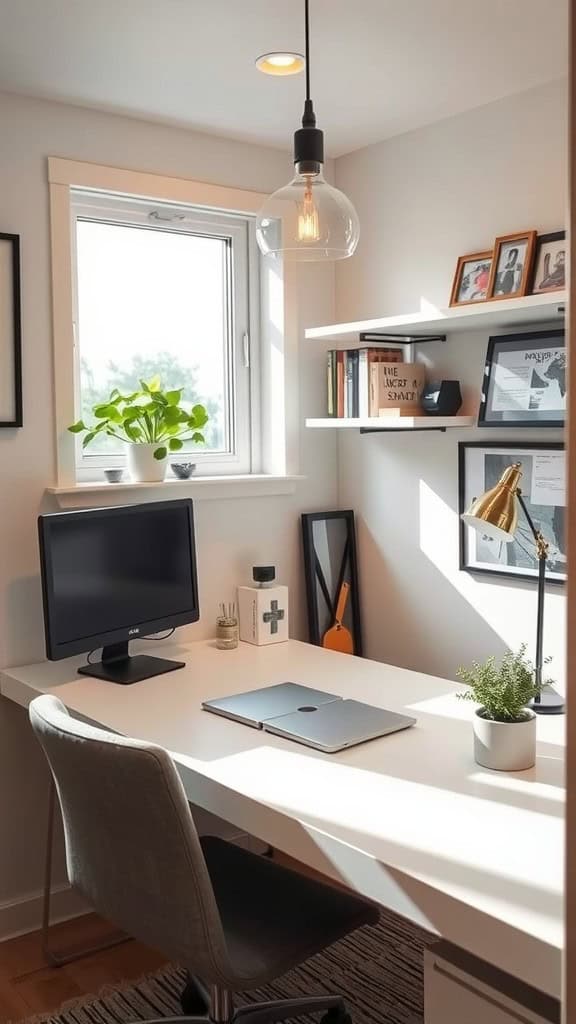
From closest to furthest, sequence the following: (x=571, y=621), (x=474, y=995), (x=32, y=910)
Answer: (x=571, y=621) < (x=474, y=995) < (x=32, y=910)

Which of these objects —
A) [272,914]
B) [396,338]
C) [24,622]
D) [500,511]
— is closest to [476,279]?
[396,338]

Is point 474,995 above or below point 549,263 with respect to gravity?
below

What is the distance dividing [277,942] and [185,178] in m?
2.15

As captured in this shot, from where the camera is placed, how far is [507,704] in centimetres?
181

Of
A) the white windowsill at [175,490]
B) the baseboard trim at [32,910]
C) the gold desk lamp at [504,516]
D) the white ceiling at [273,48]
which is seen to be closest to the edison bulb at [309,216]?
the white ceiling at [273,48]

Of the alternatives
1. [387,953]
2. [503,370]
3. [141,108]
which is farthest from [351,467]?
[387,953]

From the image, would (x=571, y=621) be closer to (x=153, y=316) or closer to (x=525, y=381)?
(x=525, y=381)

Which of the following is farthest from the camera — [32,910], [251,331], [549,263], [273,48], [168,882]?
[251,331]

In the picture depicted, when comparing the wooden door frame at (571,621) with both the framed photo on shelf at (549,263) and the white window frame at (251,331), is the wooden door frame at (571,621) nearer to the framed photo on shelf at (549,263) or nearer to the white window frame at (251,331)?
the framed photo on shelf at (549,263)

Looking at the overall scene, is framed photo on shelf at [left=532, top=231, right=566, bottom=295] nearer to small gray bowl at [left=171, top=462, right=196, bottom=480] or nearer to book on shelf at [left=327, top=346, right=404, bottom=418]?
book on shelf at [left=327, top=346, right=404, bottom=418]

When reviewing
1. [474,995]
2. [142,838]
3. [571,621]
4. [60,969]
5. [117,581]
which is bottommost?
[60,969]

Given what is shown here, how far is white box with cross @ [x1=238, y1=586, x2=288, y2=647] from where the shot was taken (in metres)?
2.89

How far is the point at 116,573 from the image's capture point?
2.56 metres

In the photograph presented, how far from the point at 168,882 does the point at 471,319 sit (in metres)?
1.61
